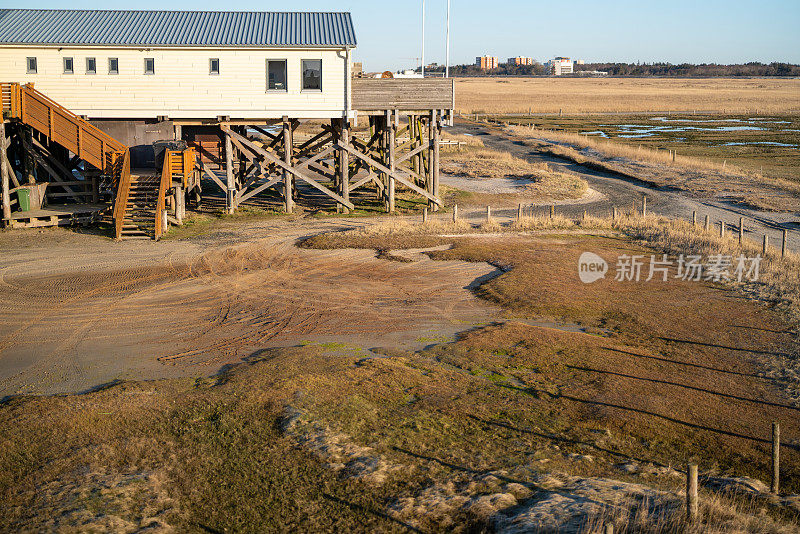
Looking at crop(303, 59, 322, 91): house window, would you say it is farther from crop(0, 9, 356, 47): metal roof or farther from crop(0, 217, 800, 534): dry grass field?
crop(0, 217, 800, 534): dry grass field

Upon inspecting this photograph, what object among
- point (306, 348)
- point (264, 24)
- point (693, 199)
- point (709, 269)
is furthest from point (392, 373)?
point (693, 199)

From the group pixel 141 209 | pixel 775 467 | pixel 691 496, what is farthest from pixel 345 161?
pixel 691 496

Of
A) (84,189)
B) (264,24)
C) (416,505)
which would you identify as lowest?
(416,505)

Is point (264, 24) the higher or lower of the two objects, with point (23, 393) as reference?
higher

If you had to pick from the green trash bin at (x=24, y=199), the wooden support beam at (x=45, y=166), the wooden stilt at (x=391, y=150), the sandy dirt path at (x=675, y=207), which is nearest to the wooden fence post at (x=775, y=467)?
the sandy dirt path at (x=675, y=207)

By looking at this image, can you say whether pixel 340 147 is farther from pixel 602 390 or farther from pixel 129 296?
pixel 602 390

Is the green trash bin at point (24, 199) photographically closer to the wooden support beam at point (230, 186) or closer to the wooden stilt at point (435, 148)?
the wooden support beam at point (230, 186)
